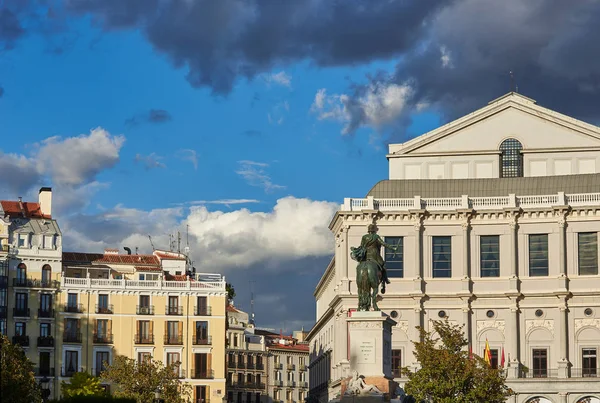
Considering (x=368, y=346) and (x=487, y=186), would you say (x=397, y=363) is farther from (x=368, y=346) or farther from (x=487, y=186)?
(x=368, y=346)

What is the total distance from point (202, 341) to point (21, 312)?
14230 millimetres

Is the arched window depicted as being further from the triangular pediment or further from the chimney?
the chimney

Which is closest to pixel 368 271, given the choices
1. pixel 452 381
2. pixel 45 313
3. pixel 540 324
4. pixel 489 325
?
pixel 452 381

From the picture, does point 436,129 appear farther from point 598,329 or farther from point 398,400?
point 398,400

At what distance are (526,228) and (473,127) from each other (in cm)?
1209

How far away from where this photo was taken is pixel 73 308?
4395 inches

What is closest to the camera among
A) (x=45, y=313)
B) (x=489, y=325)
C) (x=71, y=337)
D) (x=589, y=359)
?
(x=589, y=359)

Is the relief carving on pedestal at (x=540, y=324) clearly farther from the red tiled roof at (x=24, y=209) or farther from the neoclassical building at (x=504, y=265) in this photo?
the red tiled roof at (x=24, y=209)

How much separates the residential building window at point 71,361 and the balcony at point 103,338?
185cm

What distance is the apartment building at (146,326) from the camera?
11119 cm

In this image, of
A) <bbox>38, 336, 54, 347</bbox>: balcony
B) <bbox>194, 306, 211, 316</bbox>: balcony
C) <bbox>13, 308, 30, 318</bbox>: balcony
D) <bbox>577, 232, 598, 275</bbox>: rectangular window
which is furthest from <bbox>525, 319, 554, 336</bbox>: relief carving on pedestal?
<bbox>13, 308, 30, 318</bbox>: balcony

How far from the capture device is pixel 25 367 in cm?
8181

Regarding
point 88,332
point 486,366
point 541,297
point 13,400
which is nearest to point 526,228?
point 541,297

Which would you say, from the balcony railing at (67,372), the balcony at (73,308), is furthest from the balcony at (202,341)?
the balcony railing at (67,372)
